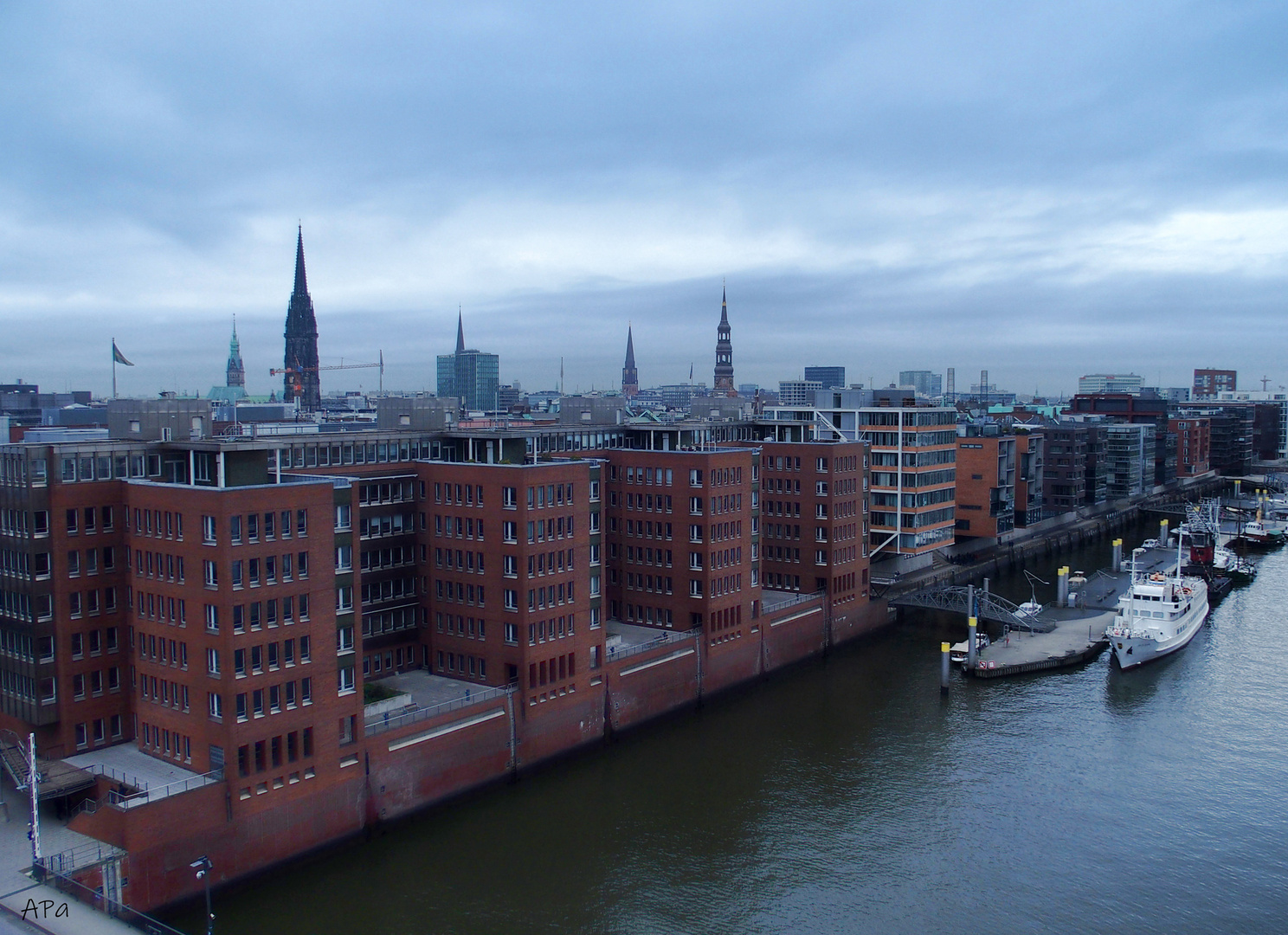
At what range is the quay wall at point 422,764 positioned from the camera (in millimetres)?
41125

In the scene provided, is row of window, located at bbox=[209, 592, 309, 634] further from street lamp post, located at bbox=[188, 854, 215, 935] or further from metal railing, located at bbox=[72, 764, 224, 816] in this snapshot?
street lamp post, located at bbox=[188, 854, 215, 935]

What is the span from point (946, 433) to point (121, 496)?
87983 millimetres

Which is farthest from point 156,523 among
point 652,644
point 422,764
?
point 652,644

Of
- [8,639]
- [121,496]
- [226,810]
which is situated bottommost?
[226,810]

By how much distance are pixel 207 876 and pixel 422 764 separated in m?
14.8

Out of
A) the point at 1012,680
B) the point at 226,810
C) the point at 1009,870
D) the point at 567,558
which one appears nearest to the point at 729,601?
the point at 567,558

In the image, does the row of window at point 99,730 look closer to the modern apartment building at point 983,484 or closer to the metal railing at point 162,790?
the metal railing at point 162,790

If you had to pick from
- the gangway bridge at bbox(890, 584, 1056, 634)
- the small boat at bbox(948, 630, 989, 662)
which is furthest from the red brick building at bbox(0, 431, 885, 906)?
the gangway bridge at bbox(890, 584, 1056, 634)

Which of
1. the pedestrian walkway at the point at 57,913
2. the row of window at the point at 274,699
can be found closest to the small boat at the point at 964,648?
the row of window at the point at 274,699

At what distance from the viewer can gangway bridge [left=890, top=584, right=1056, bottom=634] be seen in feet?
293

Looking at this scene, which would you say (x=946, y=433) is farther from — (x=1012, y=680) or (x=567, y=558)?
(x=567, y=558)

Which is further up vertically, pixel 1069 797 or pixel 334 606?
pixel 334 606

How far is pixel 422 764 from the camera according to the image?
172 ft

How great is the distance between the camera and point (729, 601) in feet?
243
